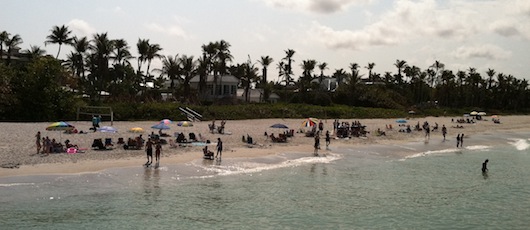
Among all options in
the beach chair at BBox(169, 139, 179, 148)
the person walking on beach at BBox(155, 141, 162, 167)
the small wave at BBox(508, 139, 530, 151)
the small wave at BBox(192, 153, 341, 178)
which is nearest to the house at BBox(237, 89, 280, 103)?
the small wave at BBox(508, 139, 530, 151)

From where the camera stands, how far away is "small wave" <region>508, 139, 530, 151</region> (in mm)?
47781

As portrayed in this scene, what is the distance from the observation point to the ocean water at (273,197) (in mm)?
18000

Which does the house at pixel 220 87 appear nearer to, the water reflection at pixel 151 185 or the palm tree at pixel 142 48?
the palm tree at pixel 142 48

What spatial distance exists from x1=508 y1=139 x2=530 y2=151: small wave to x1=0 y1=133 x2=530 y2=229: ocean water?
17.5 m

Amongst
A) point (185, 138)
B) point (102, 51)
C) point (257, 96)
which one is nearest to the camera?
point (185, 138)

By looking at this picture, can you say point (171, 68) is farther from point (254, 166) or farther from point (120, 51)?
point (254, 166)

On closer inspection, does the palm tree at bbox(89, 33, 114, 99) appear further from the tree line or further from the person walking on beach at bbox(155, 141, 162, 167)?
the person walking on beach at bbox(155, 141, 162, 167)

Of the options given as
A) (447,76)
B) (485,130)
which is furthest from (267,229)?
(447,76)

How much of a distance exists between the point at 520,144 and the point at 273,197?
132ft

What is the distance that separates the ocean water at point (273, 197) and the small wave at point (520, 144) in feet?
57.5

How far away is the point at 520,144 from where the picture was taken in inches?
2003

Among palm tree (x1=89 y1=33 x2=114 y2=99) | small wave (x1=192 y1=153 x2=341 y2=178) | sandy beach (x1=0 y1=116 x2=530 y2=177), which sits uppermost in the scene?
palm tree (x1=89 y1=33 x2=114 y2=99)

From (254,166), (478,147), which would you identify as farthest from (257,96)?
(254,166)

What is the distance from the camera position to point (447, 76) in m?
114
